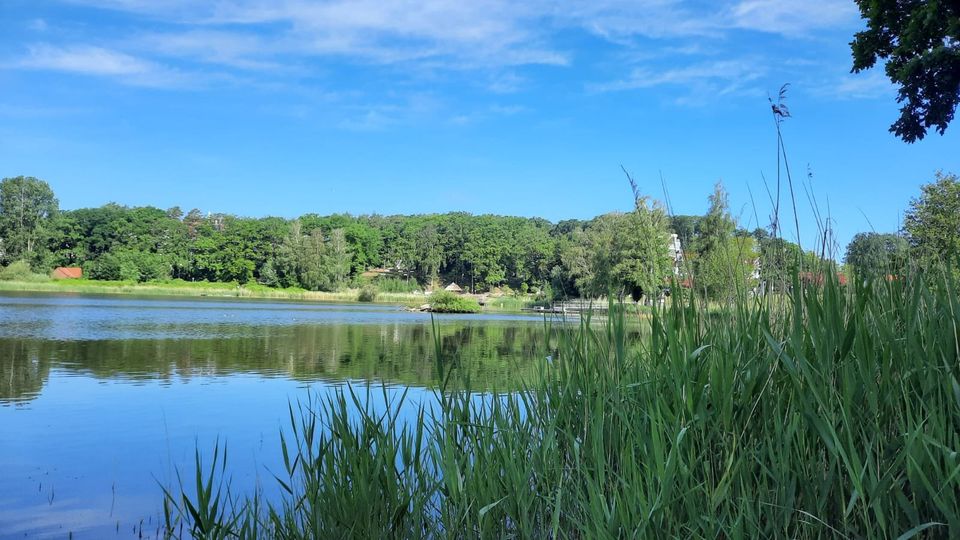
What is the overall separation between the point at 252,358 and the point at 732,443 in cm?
1519

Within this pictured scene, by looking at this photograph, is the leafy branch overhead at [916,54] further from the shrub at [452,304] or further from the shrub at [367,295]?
the shrub at [367,295]

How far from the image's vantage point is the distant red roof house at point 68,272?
275 feet

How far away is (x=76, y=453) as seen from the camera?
7488 millimetres

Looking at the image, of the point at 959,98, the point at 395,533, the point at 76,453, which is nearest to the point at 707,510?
the point at 395,533

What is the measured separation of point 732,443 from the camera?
9.61ft

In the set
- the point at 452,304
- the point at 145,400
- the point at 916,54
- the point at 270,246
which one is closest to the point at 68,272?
the point at 270,246

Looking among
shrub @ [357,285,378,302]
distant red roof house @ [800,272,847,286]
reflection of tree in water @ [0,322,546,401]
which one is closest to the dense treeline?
shrub @ [357,285,378,302]

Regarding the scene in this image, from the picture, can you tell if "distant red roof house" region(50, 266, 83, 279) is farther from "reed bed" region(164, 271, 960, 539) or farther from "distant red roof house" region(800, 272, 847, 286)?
"distant red roof house" region(800, 272, 847, 286)

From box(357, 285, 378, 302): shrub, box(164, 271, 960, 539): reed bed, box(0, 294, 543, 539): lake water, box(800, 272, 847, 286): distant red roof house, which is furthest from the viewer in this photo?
box(357, 285, 378, 302): shrub

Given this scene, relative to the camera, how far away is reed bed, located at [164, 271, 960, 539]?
8.35 ft

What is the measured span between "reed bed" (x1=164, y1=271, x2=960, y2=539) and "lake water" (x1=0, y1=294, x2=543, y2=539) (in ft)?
2.64

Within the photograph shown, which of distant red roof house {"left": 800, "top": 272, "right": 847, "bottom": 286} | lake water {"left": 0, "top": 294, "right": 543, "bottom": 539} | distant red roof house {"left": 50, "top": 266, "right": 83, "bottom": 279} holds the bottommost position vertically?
lake water {"left": 0, "top": 294, "right": 543, "bottom": 539}

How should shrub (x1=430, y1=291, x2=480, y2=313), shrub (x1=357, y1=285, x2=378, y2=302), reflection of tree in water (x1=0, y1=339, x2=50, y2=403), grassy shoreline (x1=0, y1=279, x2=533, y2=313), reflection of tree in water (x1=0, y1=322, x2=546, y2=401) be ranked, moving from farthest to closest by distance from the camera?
shrub (x1=357, y1=285, x2=378, y2=302), grassy shoreline (x1=0, y1=279, x2=533, y2=313), shrub (x1=430, y1=291, x2=480, y2=313), reflection of tree in water (x1=0, y1=322, x2=546, y2=401), reflection of tree in water (x1=0, y1=339, x2=50, y2=403)

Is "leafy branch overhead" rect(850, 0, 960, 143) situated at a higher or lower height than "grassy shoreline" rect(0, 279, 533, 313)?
higher
